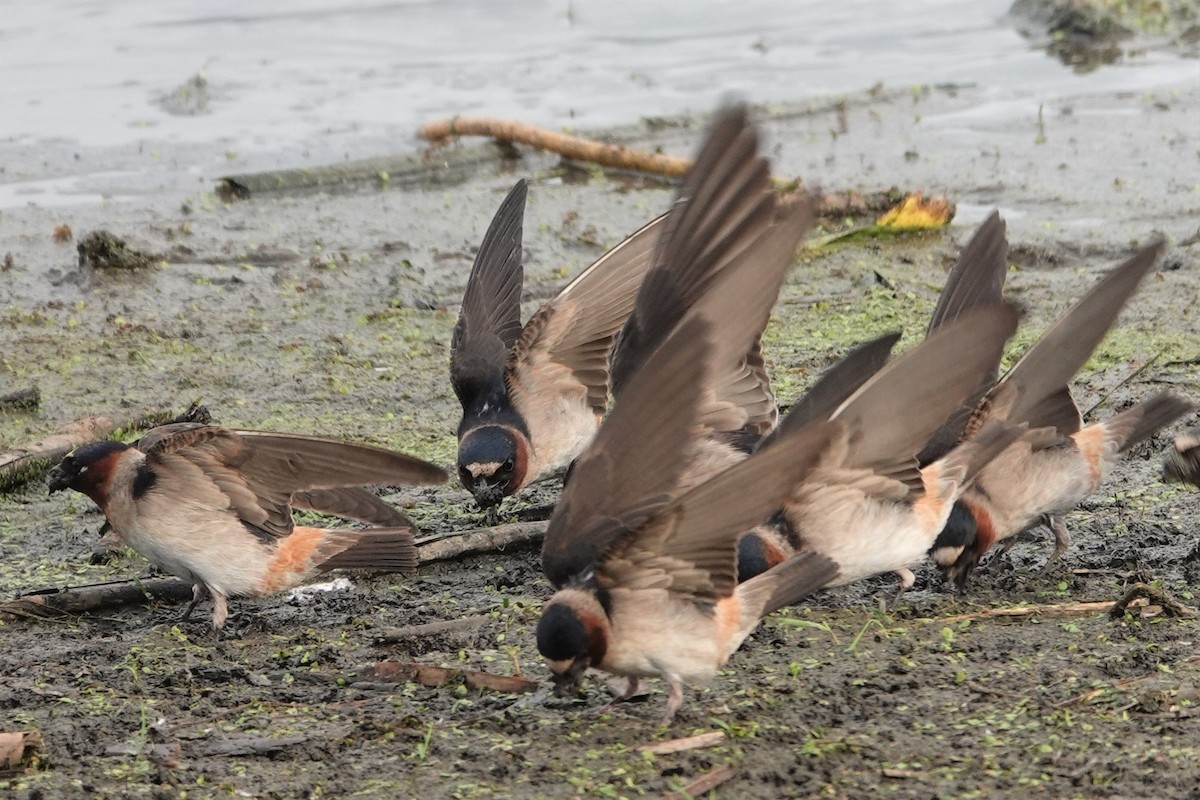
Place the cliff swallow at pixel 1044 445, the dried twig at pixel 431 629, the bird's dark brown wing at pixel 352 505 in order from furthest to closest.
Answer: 1. the bird's dark brown wing at pixel 352 505
2. the cliff swallow at pixel 1044 445
3. the dried twig at pixel 431 629

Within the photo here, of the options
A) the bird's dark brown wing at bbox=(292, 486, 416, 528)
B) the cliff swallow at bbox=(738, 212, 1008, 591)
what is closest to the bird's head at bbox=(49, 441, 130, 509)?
the bird's dark brown wing at bbox=(292, 486, 416, 528)

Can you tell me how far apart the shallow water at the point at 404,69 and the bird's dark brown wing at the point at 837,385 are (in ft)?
25.8

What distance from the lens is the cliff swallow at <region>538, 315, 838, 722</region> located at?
4.67m

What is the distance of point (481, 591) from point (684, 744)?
5.80ft

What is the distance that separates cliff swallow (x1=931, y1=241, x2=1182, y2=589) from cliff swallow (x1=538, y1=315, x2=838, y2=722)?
1376 millimetres

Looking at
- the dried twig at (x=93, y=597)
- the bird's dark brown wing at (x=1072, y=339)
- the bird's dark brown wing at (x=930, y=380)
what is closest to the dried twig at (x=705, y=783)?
the bird's dark brown wing at (x=930, y=380)

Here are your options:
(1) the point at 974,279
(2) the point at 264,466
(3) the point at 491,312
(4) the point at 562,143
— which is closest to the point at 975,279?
(1) the point at 974,279

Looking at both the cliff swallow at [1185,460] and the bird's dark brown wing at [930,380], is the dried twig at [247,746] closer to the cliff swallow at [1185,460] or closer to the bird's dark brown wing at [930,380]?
the bird's dark brown wing at [930,380]

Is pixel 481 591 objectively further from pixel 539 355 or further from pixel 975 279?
pixel 975 279

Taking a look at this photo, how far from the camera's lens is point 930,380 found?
5094mm

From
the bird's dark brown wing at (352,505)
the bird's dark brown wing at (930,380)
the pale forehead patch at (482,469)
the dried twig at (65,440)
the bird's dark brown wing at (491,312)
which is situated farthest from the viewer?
the bird's dark brown wing at (491,312)

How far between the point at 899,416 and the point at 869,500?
2.16 feet

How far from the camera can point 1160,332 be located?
9086 mm

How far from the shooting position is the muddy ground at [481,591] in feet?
15.8
